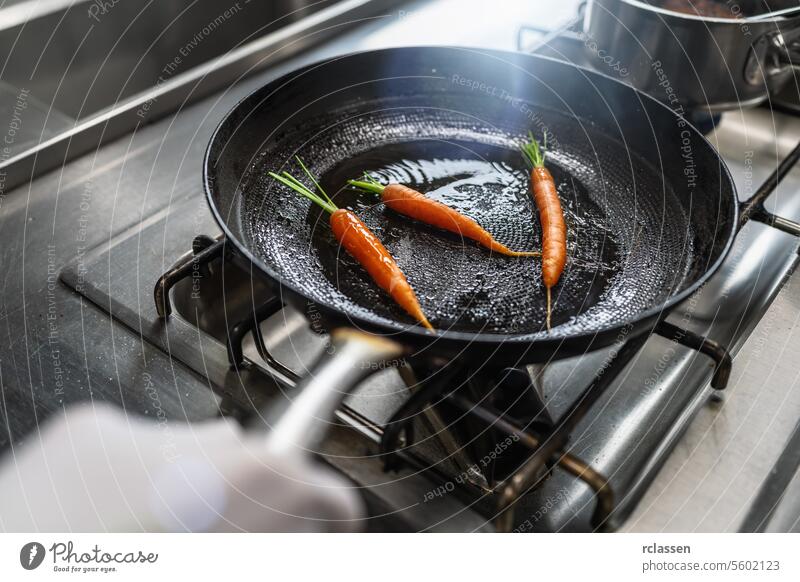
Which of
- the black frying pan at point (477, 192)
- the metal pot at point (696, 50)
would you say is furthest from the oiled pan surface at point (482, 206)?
the metal pot at point (696, 50)

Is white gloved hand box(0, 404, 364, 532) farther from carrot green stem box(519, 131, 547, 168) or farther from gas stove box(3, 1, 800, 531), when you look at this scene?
carrot green stem box(519, 131, 547, 168)

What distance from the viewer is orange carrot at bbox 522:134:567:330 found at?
0.63m

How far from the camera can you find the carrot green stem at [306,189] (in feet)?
2.25

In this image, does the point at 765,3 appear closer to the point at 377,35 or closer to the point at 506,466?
the point at 377,35

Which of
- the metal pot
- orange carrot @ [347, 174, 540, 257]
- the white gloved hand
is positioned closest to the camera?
the white gloved hand

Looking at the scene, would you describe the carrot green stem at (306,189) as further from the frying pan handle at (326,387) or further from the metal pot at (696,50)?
the metal pot at (696,50)

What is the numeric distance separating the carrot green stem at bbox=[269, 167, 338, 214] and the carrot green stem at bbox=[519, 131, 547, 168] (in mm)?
213

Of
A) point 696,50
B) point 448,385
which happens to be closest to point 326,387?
point 448,385

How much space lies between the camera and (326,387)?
0.63 meters

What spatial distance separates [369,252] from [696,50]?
478mm

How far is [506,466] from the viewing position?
60cm

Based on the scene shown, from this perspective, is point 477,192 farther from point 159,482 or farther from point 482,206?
point 159,482

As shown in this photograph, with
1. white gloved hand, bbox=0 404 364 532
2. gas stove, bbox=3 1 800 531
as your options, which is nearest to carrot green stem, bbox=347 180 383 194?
gas stove, bbox=3 1 800 531
